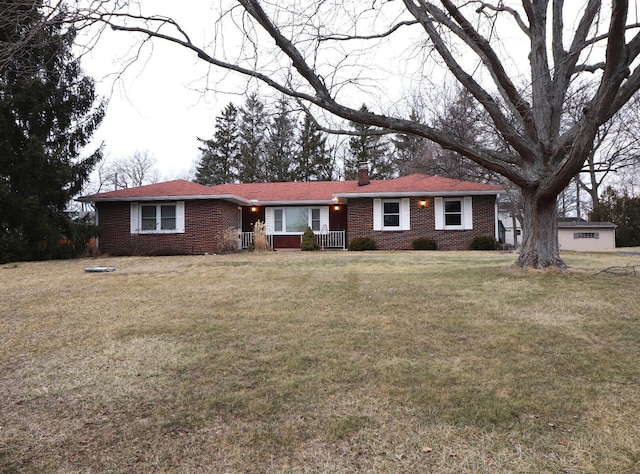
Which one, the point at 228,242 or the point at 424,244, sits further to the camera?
the point at 424,244

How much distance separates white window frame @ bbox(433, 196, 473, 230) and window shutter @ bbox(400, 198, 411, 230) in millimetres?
1137

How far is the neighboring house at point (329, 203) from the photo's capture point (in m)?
16.6

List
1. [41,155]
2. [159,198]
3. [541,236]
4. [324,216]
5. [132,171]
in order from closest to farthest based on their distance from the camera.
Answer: [541,236]
[41,155]
[159,198]
[324,216]
[132,171]

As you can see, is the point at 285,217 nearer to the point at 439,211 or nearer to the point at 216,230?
the point at 216,230

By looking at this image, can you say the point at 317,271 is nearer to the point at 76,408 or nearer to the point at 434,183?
the point at 76,408

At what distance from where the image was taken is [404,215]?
17594 millimetres

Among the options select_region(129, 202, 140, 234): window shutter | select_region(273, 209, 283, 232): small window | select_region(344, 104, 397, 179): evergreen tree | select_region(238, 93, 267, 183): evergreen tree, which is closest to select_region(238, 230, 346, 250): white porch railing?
select_region(273, 209, 283, 232): small window

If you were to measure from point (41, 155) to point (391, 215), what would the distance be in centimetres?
1318

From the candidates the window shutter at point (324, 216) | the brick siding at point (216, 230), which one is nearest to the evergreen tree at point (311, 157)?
the window shutter at point (324, 216)

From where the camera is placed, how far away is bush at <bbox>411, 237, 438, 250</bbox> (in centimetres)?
1697

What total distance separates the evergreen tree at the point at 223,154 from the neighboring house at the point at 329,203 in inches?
703

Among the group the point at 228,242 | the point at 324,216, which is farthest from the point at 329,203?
the point at 228,242

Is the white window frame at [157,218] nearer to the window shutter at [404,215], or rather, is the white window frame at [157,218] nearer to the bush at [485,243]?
the window shutter at [404,215]

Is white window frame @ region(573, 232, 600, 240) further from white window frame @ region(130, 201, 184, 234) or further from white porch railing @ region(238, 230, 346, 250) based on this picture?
white window frame @ region(130, 201, 184, 234)
